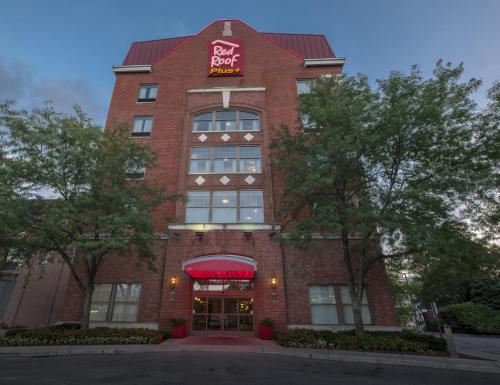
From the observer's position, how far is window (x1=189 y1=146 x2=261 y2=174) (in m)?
20.2

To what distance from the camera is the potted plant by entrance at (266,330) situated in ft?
50.0

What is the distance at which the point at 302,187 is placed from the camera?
13156mm

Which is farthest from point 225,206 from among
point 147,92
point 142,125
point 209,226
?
point 147,92

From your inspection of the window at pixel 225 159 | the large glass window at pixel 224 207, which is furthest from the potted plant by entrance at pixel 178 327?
the window at pixel 225 159

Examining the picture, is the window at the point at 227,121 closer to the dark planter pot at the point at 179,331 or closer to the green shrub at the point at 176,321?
the green shrub at the point at 176,321

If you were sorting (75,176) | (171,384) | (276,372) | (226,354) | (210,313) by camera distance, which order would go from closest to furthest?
1. (171,384)
2. (276,372)
3. (226,354)
4. (75,176)
5. (210,313)

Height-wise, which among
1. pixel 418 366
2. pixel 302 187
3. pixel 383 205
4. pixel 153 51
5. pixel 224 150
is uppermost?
pixel 153 51

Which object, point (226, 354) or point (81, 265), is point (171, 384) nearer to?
point (226, 354)

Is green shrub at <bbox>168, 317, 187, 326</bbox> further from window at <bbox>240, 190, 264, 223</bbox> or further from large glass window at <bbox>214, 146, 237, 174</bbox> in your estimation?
large glass window at <bbox>214, 146, 237, 174</bbox>

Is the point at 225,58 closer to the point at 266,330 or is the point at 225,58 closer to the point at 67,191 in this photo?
the point at 67,191

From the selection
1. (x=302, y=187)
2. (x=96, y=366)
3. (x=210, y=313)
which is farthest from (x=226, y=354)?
(x=302, y=187)

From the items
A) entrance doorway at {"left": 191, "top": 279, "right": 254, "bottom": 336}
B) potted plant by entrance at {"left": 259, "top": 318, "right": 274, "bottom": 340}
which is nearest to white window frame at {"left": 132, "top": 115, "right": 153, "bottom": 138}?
entrance doorway at {"left": 191, "top": 279, "right": 254, "bottom": 336}

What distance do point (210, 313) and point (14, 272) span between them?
52.2 feet

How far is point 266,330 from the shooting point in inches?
601
